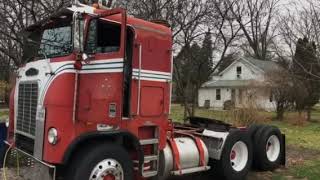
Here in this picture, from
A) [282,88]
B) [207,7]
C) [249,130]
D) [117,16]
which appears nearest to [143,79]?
[117,16]

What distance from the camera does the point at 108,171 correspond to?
773 centimetres

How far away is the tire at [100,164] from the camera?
294 inches

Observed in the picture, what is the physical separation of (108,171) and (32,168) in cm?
122

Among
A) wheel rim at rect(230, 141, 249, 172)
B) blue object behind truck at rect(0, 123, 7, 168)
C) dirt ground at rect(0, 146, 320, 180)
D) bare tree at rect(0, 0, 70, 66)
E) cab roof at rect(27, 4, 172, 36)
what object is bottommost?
dirt ground at rect(0, 146, 320, 180)

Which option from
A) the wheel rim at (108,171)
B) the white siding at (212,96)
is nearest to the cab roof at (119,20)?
the wheel rim at (108,171)

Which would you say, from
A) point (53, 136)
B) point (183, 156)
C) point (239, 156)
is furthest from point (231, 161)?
point (53, 136)

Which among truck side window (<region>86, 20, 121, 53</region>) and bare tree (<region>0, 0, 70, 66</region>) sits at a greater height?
bare tree (<region>0, 0, 70, 66</region>)

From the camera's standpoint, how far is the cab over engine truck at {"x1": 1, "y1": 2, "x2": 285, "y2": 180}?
7.50 m

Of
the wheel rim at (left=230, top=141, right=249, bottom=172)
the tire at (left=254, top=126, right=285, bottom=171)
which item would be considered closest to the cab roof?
the wheel rim at (left=230, top=141, right=249, bottom=172)

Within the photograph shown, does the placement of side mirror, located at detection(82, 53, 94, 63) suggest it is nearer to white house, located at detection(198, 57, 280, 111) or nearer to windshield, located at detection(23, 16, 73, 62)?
windshield, located at detection(23, 16, 73, 62)

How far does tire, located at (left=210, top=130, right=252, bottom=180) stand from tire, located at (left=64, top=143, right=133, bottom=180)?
294cm

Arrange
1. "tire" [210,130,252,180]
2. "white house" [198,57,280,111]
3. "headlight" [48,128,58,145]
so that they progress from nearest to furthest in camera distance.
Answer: "headlight" [48,128,58,145] < "tire" [210,130,252,180] < "white house" [198,57,280,111]

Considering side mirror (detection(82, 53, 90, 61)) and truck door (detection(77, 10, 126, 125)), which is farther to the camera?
truck door (detection(77, 10, 126, 125))

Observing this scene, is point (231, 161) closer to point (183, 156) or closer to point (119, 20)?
point (183, 156)
